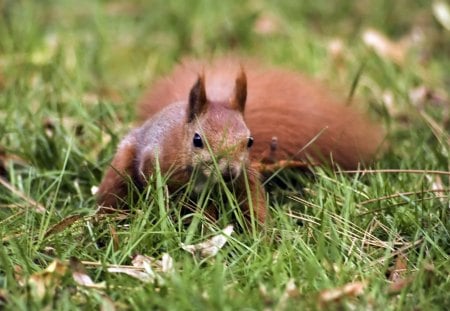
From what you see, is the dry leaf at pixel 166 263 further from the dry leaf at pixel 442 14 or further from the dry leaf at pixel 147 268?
the dry leaf at pixel 442 14

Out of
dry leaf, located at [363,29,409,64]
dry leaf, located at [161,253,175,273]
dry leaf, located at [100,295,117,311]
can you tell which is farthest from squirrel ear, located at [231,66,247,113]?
dry leaf, located at [363,29,409,64]

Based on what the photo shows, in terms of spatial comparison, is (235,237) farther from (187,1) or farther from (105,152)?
(187,1)

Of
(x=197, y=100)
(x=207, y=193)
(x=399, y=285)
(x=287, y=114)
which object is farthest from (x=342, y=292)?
(x=287, y=114)

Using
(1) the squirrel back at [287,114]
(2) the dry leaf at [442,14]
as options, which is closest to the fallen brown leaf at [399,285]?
(1) the squirrel back at [287,114]

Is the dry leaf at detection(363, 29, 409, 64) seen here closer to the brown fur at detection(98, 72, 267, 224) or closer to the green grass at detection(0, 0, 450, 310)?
the green grass at detection(0, 0, 450, 310)

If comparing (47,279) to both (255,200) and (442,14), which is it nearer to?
(255,200)

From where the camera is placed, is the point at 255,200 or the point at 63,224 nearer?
the point at 63,224
